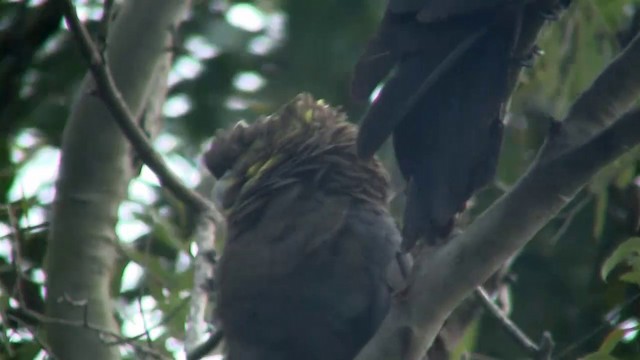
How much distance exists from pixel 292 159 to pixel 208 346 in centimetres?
64

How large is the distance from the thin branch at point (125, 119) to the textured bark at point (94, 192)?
2.9 inches

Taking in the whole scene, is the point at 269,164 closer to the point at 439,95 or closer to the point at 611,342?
the point at 439,95

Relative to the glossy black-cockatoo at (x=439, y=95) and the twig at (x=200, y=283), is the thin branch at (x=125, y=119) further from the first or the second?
the glossy black-cockatoo at (x=439, y=95)

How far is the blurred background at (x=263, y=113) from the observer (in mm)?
4105

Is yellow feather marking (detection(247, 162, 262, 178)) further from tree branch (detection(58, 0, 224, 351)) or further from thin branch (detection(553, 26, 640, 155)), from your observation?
thin branch (detection(553, 26, 640, 155))

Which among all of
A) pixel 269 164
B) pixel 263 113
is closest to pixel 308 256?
pixel 269 164

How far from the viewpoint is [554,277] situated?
5289mm

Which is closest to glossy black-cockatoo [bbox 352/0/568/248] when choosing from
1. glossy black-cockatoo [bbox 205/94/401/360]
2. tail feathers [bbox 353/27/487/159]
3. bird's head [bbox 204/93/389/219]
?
tail feathers [bbox 353/27/487/159]

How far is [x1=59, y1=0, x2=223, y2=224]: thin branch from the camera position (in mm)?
3514

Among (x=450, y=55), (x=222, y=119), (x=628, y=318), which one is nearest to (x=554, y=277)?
(x=628, y=318)

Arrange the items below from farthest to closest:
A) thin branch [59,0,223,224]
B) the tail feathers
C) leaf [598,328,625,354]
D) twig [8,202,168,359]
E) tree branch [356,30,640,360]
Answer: twig [8,202,168,359]
thin branch [59,0,223,224]
the tail feathers
leaf [598,328,625,354]
tree branch [356,30,640,360]

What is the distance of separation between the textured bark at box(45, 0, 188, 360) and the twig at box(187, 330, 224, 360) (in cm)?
23

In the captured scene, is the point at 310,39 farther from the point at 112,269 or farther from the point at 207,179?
the point at 112,269

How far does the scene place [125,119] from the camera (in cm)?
377
